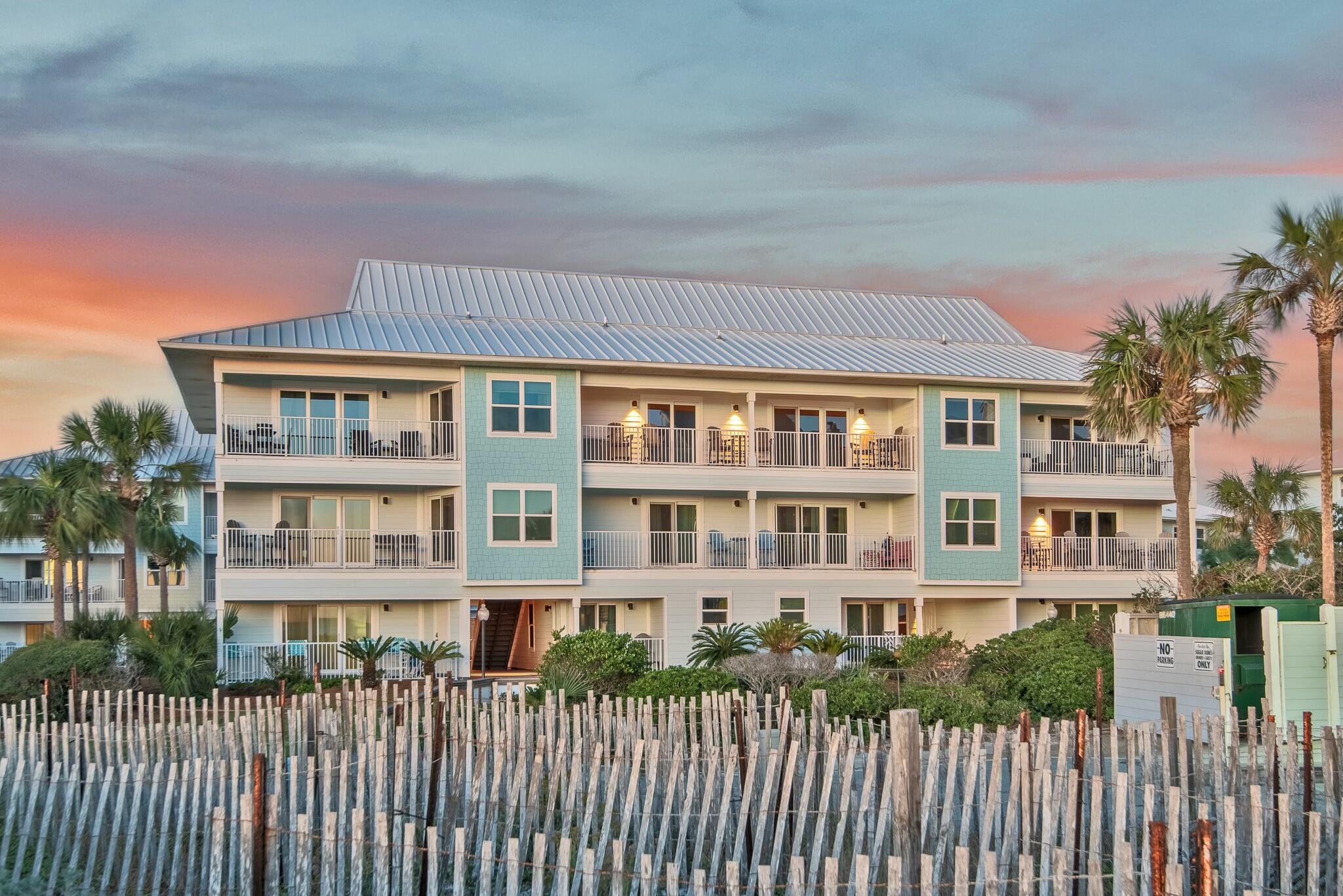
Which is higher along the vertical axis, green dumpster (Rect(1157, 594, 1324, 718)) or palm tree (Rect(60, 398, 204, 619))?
palm tree (Rect(60, 398, 204, 619))

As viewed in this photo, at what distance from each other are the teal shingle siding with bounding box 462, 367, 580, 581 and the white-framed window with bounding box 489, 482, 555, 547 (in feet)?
0.40

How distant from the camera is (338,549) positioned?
107 feet

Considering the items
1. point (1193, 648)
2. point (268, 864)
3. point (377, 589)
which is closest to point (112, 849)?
point (268, 864)

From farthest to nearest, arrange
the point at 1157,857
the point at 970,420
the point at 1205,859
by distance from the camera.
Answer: the point at 970,420
the point at 1157,857
the point at 1205,859

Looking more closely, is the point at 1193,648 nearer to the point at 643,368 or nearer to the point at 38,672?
the point at 643,368

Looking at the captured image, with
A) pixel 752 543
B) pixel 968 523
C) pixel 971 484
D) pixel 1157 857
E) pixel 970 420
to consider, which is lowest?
pixel 1157 857

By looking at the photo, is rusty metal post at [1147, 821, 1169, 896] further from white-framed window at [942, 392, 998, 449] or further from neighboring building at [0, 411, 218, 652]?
neighboring building at [0, 411, 218, 652]

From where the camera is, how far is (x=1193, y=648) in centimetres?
2147

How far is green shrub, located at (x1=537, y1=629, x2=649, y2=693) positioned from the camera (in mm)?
27578

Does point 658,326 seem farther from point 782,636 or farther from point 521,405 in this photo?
point 782,636

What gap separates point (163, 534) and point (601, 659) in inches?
735

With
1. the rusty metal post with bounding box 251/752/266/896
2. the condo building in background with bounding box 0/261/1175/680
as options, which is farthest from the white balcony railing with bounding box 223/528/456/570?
the rusty metal post with bounding box 251/752/266/896

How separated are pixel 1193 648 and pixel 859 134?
1239cm

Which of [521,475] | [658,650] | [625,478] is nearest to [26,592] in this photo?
[521,475]
